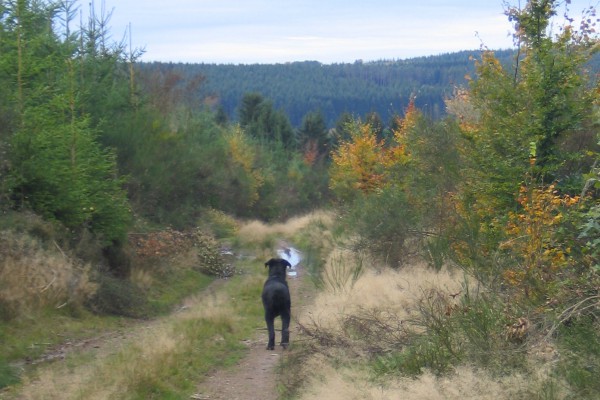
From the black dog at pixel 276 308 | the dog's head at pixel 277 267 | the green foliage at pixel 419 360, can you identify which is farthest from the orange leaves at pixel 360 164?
the green foliage at pixel 419 360

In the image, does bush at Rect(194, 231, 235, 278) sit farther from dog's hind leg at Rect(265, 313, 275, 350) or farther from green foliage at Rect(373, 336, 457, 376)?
green foliage at Rect(373, 336, 457, 376)

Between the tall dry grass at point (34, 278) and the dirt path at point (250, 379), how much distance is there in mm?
3567

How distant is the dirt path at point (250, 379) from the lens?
9391mm

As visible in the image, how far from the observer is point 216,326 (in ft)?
44.0

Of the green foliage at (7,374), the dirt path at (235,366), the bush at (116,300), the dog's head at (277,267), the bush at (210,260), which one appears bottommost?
the bush at (210,260)

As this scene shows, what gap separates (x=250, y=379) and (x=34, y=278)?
4.91 meters

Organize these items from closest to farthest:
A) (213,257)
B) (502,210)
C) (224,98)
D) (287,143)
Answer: (502,210), (213,257), (287,143), (224,98)

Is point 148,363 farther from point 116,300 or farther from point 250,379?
point 116,300

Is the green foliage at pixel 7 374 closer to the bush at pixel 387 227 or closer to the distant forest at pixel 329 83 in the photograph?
the bush at pixel 387 227

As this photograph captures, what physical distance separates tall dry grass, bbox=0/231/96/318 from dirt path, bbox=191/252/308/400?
3567 millimetres

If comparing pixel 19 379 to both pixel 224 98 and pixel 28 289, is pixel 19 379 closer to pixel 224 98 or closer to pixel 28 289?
pixel 28 289

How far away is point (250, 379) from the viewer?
10.3 metres

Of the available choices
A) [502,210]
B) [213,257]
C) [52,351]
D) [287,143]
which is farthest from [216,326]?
[287,143]

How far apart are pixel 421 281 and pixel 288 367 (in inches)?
138
